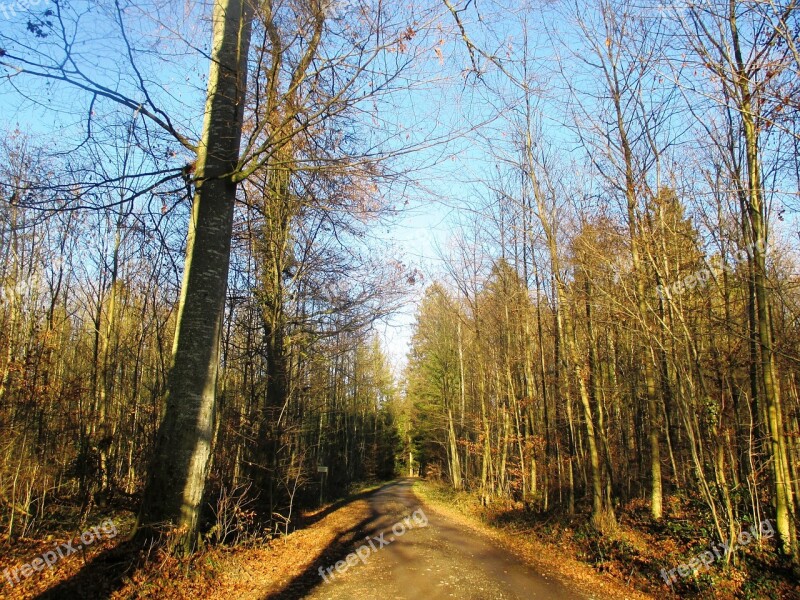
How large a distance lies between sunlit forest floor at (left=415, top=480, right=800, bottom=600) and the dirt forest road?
2.82ft

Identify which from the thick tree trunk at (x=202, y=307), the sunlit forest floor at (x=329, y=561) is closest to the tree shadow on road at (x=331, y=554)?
the sunlit forest floor at (x=329, y=561)

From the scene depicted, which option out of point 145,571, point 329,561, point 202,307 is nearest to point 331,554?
point 329,561

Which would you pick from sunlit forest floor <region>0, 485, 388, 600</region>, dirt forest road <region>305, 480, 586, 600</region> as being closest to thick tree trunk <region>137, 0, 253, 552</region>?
sunlit forest floor <region>0, 485, 388, 600</region>

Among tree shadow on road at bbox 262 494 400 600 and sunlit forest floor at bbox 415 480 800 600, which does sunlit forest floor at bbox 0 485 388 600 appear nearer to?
tree shadow on road at bbox 262 494 400 600

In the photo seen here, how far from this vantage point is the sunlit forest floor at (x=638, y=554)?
22.0ft

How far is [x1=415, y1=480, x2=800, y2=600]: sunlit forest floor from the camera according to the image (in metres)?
6.71

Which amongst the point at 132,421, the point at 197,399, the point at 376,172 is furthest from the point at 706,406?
the point at 132,421

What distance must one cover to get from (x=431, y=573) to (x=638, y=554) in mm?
4165

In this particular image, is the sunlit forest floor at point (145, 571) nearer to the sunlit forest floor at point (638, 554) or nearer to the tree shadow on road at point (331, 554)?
the tree shadow on road at point (331, 554)

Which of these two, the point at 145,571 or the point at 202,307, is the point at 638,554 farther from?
the point at 202,307

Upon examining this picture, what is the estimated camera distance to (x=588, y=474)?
15.6 metres

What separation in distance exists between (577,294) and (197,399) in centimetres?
957

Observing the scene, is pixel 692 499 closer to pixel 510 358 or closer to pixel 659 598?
pixel 659 598

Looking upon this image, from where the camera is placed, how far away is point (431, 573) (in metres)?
7.20
